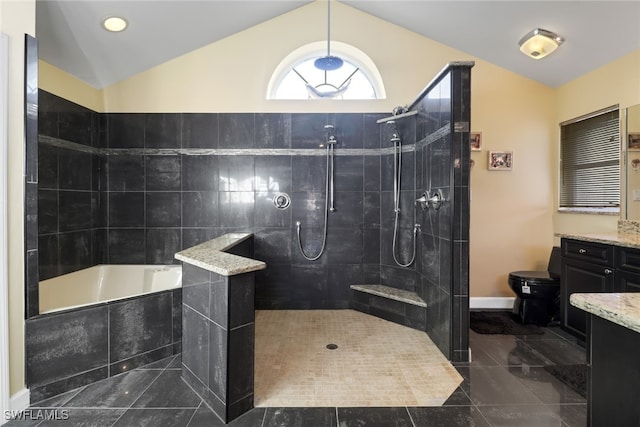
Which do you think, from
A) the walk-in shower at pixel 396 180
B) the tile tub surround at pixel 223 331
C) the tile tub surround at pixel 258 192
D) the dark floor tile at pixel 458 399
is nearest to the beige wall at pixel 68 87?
the tile tub surround at pixel 258 192

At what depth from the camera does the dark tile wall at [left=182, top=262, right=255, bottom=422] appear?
5.14 feet

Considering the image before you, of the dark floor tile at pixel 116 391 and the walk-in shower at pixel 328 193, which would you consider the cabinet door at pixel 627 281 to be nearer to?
the walk-in shower at pixel 328 193

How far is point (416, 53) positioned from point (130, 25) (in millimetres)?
2808

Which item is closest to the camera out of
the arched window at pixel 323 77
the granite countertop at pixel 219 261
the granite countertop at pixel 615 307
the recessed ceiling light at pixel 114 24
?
the granite countertop at pixel 615 307

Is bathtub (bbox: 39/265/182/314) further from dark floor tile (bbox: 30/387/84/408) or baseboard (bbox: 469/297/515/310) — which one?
baseboard (bbox: 469/297/515/310)

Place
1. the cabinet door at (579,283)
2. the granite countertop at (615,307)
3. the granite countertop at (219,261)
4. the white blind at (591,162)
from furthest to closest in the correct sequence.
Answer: the white blind at (591,162)
the cabinet door at (579,283)
the granite countertop at (219,261)
the granite countertop at (615,307)

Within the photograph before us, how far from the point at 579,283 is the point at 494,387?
1255 mm

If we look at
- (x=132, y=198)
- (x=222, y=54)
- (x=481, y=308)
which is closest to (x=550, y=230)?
(x=481, y=308)

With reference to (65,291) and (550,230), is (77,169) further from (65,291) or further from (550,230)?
(550,230)

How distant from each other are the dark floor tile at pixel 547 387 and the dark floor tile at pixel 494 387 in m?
0.05

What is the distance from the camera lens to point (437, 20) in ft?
9.50

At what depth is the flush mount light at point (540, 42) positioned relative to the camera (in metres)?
2.52

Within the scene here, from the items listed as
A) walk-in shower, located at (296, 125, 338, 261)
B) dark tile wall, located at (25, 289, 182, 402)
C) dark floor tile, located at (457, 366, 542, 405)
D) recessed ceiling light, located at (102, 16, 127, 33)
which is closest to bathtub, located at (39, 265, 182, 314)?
dark tile wall, located at (25, 289, 182, 402)

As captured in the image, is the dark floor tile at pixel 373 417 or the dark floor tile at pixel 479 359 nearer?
the dark floor tile at pixel 373 417
